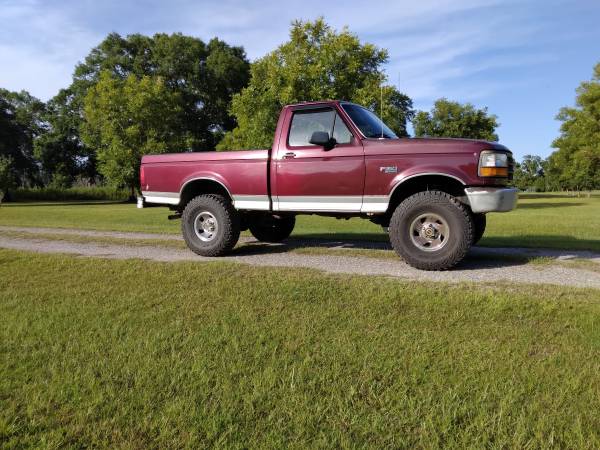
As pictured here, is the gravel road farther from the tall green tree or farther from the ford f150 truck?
the tall green tree

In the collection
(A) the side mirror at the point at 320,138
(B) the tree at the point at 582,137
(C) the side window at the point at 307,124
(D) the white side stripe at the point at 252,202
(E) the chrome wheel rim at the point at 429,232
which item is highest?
(B) the tree at the point at 582,137

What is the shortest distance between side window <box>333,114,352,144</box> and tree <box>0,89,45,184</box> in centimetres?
5589

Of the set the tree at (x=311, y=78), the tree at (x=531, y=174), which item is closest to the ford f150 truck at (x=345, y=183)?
the tree at (x=311, y=78)

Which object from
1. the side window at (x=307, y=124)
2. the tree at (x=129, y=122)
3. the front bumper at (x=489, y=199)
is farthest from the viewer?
the tree at (x=129, y=122)

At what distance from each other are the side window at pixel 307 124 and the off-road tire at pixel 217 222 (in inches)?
60.0

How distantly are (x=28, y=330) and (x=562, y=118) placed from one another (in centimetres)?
5614

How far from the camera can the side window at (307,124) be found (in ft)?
21.9

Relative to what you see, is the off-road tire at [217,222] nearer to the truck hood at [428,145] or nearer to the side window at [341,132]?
the side window at [341,132]

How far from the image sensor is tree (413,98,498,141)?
37747mm

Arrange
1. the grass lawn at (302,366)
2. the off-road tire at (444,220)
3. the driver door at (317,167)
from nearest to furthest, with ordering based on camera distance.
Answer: the grass lawn at (302,366)
the off-road tire at (444,220)
the driver door at (317,167)

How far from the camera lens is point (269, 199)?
6984 millimetres

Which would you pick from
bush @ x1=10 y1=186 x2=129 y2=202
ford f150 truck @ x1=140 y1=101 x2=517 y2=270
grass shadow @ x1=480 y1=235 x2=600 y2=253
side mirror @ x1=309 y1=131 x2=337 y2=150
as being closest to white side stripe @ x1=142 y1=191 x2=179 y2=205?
ford f150 truck @ x1=140 y1=101 x2=517 y2=270

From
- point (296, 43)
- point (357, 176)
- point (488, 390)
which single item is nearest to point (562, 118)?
point (296, 43)

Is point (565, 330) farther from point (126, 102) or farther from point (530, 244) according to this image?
point (126, 102)
